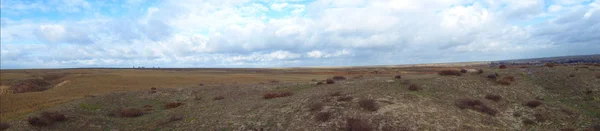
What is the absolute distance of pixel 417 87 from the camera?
28688 mm

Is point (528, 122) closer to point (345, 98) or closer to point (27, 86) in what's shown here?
point (345, 98)

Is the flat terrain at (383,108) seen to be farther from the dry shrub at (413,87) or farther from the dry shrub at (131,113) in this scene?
the dry shrub at (131,113)

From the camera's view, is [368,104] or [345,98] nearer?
[368,104]

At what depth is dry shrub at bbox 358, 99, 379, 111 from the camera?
71.9 ft

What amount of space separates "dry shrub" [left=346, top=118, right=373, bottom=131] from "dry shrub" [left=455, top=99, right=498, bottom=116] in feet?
24.9

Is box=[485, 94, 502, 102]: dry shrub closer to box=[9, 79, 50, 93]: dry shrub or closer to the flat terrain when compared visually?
the flat terrain

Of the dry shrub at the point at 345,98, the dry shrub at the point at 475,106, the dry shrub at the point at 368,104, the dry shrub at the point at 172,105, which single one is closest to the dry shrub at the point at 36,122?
the dry shrub at the point at 172,105

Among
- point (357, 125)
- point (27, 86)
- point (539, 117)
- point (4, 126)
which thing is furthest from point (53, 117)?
point (27, 86)

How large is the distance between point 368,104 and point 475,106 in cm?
693

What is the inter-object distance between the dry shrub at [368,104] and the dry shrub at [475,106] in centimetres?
540

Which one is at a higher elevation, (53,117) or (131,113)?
(53,117)

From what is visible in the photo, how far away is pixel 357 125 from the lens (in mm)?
18828

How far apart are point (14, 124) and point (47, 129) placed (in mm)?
2123

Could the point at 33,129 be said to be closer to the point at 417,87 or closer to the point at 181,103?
the point at 181,103
